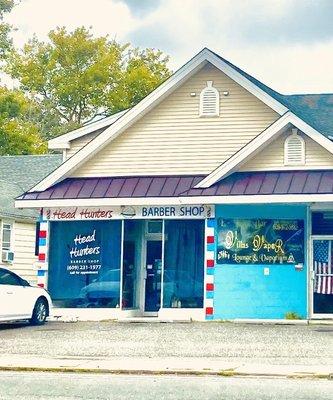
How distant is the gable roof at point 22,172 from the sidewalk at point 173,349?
10567 millimetres

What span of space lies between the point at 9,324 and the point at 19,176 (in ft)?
42.8

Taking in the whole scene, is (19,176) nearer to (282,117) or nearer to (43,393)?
(282,117)

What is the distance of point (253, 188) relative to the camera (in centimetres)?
2409

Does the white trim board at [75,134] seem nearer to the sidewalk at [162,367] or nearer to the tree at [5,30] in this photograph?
the sidewalk at [162,367]

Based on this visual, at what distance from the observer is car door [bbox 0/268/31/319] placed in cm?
2170

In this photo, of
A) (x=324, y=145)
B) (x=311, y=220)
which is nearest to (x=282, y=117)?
(x=324, y=145)

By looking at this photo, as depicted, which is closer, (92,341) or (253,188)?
(92,341)

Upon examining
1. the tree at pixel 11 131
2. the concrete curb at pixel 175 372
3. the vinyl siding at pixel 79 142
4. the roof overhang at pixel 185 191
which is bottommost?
the concrete curb at pixel 175 372

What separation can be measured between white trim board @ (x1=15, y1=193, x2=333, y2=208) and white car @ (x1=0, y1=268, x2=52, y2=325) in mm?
3194

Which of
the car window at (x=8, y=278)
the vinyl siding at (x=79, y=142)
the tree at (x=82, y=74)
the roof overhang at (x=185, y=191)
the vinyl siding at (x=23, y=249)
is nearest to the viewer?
the car window at (x=8, y=278)

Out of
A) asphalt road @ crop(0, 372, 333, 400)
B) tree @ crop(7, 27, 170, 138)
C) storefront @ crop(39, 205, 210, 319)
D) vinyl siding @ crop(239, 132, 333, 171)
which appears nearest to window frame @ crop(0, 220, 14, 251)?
storefront @ crop(39, 205, 210, 319)

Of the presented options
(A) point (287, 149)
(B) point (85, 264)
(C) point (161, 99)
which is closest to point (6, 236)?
(B) point (85, 264)

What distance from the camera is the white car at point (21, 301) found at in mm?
21781

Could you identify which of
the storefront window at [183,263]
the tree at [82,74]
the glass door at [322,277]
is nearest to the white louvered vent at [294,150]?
the glass door at [322,277]
